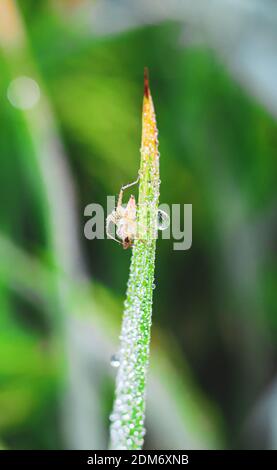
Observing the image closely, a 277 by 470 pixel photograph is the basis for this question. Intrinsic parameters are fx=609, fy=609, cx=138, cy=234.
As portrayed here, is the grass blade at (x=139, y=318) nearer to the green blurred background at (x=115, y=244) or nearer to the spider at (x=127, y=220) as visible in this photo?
the spider at (x=127, y=220)

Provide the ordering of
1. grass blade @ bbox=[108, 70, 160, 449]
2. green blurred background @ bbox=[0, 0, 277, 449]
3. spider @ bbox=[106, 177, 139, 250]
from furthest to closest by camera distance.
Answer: green blurred background @ bbox=[0, 0, 277, 449] → spider @ bbox=[106, 177, 139, 250] → grass blade @ bbox=[108, 70, 160, 449]

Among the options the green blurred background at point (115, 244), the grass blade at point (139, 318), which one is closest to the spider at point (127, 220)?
the grass blade at point (139, 318)

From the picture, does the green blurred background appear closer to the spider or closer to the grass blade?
the spider

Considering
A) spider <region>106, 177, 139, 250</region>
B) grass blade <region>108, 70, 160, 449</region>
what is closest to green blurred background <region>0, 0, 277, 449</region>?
spider <region>106, 177, 139, 250</region>

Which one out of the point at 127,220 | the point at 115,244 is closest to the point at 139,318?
the point at 127,220

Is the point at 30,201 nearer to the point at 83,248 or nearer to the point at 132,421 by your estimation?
the point at 83,248

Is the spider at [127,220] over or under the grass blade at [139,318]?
over

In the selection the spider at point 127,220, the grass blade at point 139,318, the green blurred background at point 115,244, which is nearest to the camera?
the grass blade at point 139,318

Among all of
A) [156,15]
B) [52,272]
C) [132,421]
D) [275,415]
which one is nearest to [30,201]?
[52,272]
